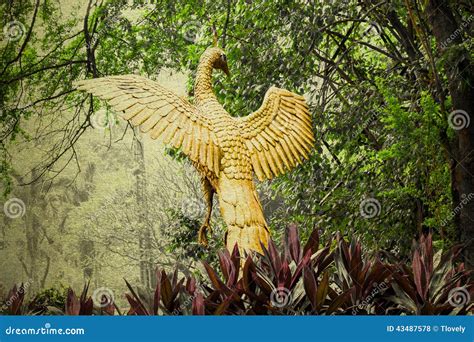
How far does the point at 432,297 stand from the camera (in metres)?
2.22

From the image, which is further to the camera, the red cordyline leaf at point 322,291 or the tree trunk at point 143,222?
the tree trunk at point 143,222

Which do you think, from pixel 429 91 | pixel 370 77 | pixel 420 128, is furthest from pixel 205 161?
pixel 370 77

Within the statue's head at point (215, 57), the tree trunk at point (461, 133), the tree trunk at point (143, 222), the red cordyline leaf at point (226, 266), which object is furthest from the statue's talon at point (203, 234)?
the tree trunk at point (143, 222)

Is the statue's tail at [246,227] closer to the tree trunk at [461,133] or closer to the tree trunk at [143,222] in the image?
the tree trunk at [461,133]

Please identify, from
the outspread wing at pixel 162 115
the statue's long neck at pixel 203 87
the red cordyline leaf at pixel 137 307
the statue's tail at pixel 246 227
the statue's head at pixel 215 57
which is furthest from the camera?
the statue's head at pixel 215 57

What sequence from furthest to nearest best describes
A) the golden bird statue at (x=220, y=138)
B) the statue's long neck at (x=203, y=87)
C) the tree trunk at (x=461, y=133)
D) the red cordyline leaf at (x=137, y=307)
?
1. the tree trunk at (x=461, y=133)
2. the statue's long neck at (x=203, y=87)
3. the golden bird statue at (x=220, y=138)
4. the red cordyline leaf at (x=137, y=307)

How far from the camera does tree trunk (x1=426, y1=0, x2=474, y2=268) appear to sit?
419cm

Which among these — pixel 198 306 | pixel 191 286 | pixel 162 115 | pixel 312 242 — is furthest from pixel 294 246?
pixel 162 115

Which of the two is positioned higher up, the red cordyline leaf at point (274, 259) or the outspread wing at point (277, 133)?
the outspread wing at point (277, 133)

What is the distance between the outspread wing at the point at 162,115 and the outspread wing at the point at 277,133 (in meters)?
0.21

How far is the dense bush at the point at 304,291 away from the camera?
215cm

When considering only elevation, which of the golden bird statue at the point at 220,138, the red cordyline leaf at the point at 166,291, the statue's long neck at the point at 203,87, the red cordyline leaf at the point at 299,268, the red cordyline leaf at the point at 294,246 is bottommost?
the red cordyline leaf at the point at 166,291

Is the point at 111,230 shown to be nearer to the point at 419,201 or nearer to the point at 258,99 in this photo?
the point at 258,99

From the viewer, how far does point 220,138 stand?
3250mm
